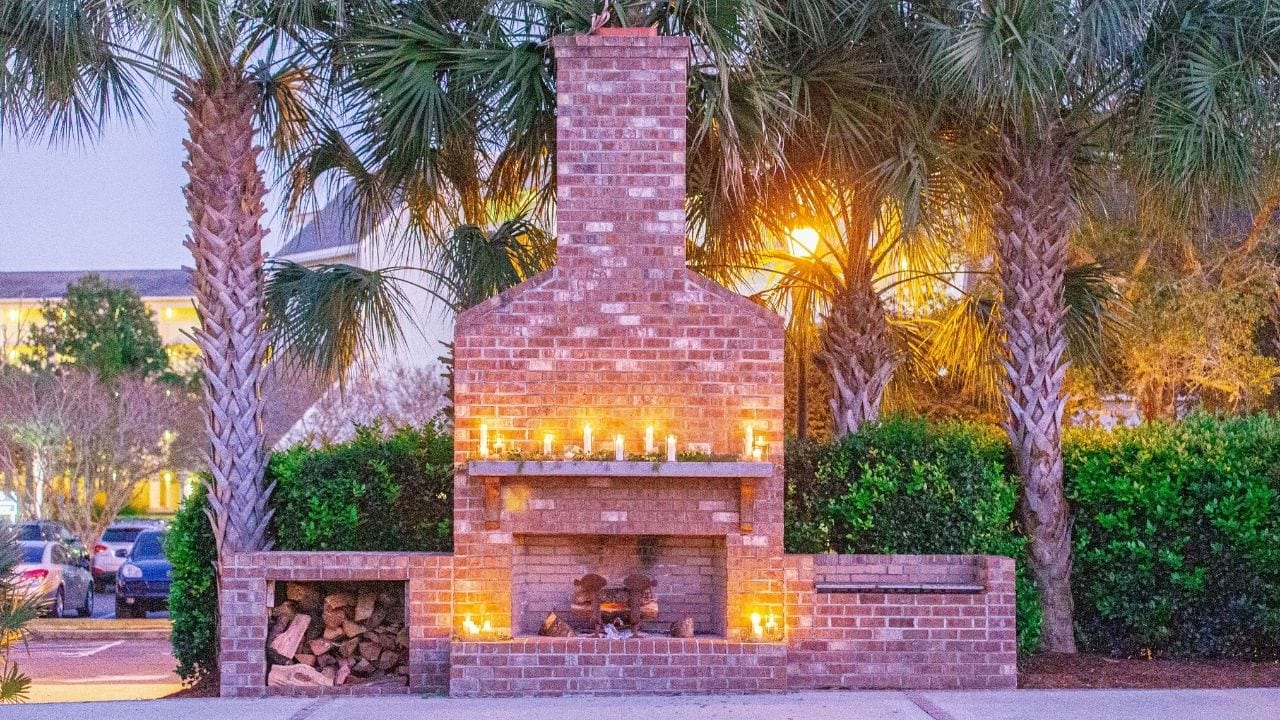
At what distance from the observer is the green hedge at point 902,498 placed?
9055 millimetres

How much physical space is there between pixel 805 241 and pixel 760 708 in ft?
19.2

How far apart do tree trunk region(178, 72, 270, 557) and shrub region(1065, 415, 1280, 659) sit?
6070 millimetres

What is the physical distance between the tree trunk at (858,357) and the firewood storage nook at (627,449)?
278 centimetres

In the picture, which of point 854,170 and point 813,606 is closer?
point 813,606

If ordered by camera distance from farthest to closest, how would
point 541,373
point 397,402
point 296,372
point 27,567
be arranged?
point 397,402
point 27,567
point 296,372
point 541,373

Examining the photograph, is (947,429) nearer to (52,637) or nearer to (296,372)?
(296,372)

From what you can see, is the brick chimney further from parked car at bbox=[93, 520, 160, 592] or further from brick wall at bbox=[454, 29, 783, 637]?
parked car at bbox=[93, 520, 160, 592]

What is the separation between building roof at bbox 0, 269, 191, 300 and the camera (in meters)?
45.5

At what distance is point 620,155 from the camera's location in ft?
27.5

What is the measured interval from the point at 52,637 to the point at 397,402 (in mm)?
12037

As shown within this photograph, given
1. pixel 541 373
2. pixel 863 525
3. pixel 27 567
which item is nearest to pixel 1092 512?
pixel 863 525

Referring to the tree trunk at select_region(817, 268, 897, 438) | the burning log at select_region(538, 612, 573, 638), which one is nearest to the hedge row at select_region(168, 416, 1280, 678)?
the burning log at select_region(538, 612, 573, 638)

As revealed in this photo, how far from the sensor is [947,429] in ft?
31.5

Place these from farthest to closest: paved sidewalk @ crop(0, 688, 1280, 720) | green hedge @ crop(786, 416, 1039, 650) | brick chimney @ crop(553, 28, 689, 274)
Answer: green hedge @ crop(786, 416, 1039, 650) → brick chimney @ crop(553, 28, 689, 274) → paved sidewalk @ crop(0, 688, 1280, 720)
